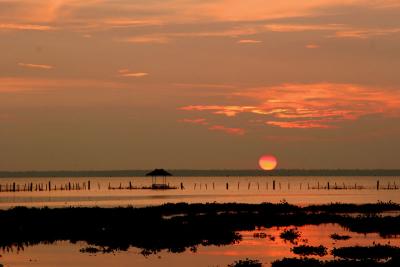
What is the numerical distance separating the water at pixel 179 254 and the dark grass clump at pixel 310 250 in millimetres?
449

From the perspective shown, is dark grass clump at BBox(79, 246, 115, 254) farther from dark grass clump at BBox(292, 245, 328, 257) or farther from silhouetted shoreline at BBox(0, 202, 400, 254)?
dark grass clump at BBox(292, 245, 328, 257)

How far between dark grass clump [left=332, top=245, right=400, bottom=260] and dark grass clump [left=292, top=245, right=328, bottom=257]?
679 mm

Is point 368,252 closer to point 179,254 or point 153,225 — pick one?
point 179,254

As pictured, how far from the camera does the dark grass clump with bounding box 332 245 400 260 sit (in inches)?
1754

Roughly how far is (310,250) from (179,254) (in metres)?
7.71

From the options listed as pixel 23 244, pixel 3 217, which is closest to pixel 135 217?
pixel 3 217

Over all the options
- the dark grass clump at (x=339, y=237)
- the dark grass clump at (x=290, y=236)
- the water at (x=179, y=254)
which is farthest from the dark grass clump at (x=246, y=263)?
the dark grass clump at (x=339, y=237)

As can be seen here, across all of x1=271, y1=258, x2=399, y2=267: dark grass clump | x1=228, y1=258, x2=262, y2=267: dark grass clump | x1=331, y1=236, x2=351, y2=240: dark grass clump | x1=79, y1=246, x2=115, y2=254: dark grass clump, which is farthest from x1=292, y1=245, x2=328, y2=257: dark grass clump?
x1=79, y1=246, x2=115, y2=254: dark grass clump

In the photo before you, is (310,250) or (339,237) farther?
(339,237)

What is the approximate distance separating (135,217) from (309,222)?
52.2ft

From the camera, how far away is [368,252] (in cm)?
4588

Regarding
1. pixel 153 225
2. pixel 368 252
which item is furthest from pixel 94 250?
pixel 368 252

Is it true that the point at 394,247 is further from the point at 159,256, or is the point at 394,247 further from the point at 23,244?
the point at 23,244

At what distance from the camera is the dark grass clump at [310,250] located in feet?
151
